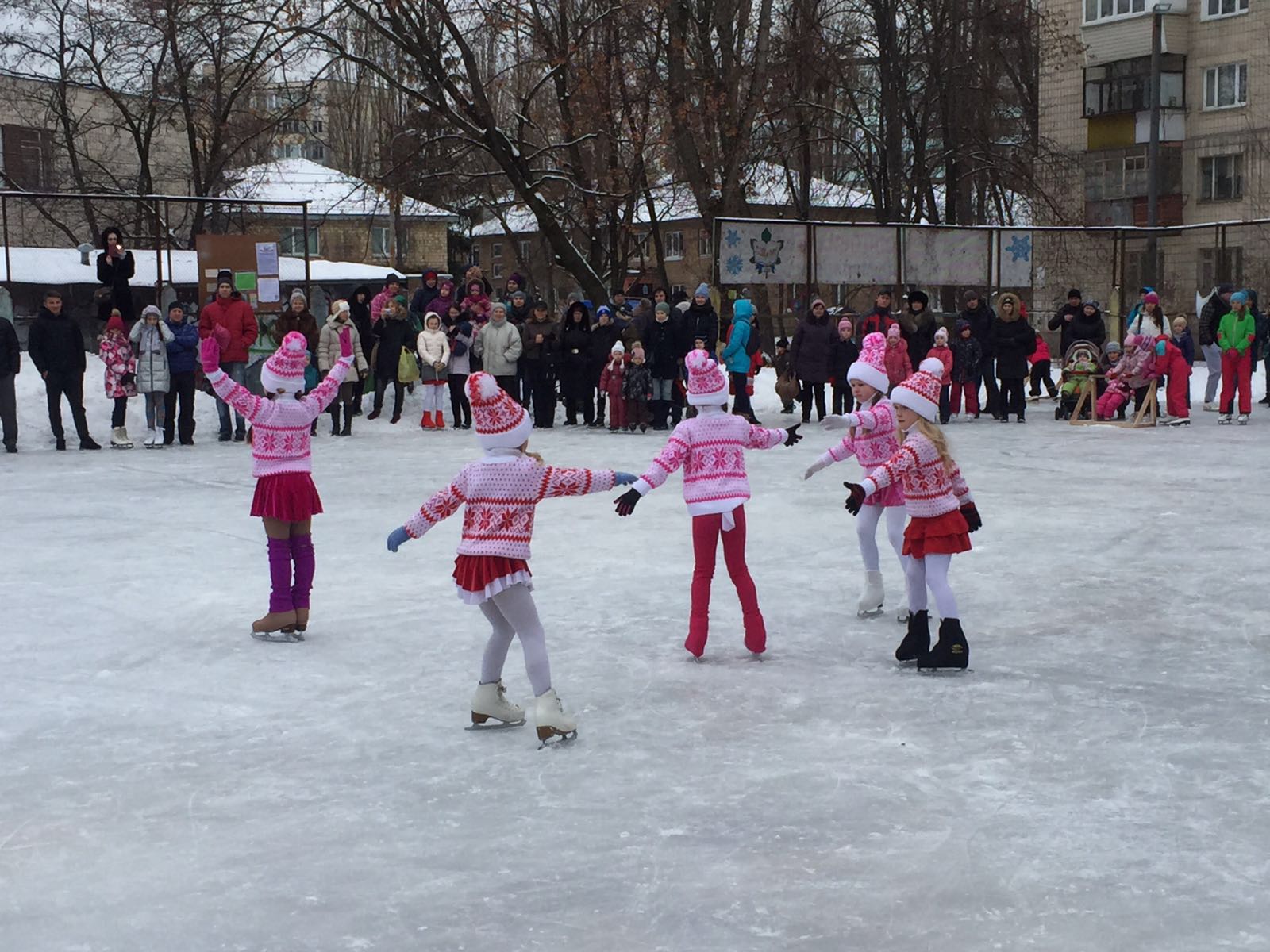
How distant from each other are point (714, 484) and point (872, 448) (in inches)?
42.7

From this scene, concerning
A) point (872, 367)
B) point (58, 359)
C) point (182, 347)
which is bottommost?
point (872, 367)

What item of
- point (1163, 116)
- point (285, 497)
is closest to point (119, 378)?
point (285, 497)

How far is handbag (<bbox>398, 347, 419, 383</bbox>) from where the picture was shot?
57.1ft

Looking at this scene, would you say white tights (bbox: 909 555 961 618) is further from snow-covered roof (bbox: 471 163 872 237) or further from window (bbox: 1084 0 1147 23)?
window (bbox: 1084 0 1147 23)

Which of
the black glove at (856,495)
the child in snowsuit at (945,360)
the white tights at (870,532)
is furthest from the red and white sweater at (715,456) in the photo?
the child in snowsuit at (945,360)

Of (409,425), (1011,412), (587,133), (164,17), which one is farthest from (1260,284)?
(164,17)

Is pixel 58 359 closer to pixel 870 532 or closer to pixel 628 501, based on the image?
pixel 870 532

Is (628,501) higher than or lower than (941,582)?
higher

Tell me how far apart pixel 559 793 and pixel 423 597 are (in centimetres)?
333

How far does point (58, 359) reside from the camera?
49.1 ft

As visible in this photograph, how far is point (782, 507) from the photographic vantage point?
1089cm

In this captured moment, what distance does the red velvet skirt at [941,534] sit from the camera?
613cm

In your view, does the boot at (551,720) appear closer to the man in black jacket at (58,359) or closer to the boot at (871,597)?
the boot at (871,597)

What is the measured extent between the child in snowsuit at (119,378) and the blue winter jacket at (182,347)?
39 cm
